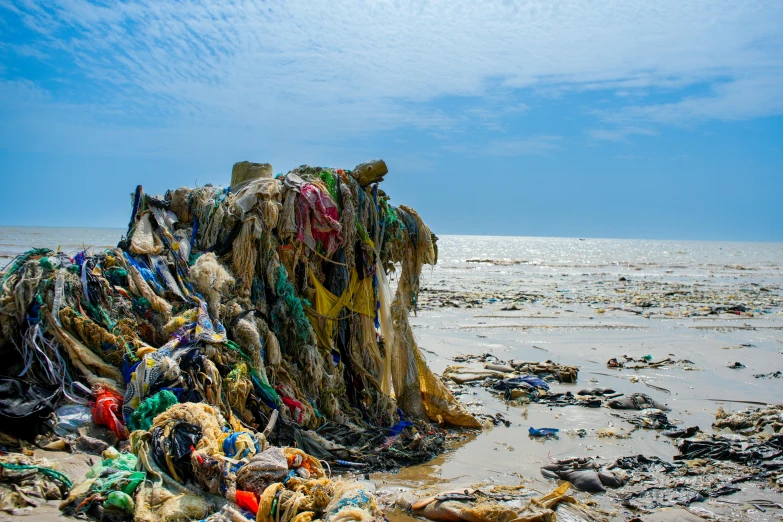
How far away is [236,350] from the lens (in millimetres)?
5172

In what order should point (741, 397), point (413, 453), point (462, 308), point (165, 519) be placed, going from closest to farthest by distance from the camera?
point (165, 519) → point (413, 453) → point (741, 397) → point (462, 308)

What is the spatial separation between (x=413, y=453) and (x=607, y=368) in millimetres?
6077

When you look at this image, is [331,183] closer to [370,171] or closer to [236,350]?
[370,171]

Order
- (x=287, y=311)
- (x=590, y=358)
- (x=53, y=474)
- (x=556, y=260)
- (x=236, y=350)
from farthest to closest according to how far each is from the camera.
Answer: (x=556, y=260) → (x=590, y=358) → (x=287, y=311) → (x=236, y=350) → (x=53, y=474)

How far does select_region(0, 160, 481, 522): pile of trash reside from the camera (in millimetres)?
4004

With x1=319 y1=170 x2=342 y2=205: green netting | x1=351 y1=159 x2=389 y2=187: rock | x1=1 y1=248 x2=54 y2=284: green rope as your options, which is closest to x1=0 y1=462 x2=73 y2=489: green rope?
x1=1 y1=248 x2=54 y2=284: green rope

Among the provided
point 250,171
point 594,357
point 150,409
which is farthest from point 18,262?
point 594,357

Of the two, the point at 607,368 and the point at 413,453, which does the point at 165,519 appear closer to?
the point at 413,453

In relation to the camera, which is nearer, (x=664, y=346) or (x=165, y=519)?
(x=165, y=519)

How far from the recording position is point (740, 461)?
609 centimetres

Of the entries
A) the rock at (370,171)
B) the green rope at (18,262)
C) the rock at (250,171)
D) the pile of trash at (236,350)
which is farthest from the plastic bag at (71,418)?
the rock at (370,171)

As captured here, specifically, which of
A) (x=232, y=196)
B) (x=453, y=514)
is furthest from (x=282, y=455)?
(x=232, y=196)

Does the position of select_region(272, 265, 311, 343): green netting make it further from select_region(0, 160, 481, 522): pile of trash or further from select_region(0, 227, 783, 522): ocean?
select_region(0, 227, 783, 522): ocean

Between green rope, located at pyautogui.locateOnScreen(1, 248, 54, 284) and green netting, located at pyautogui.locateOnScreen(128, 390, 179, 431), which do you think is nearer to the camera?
green netting, located at pyautogui.locateOnScreen(128, 390, 179, 431)
